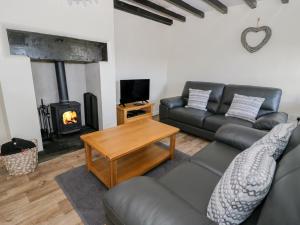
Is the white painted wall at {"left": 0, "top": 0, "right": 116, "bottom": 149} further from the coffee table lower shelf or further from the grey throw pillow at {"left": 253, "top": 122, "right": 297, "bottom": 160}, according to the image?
the grey throw pillow at {"left": 253, "top": 122, "right": 297, "bottom": 160}

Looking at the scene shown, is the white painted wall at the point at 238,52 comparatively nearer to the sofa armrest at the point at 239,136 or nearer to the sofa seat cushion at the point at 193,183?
the sofa armrest at the point at 239,136

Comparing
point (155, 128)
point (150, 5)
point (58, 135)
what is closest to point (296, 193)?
point (155, 128)

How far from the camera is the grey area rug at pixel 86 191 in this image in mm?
1486

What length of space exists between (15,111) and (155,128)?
179cm

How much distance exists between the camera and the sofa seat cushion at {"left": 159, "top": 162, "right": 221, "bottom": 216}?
1096mm

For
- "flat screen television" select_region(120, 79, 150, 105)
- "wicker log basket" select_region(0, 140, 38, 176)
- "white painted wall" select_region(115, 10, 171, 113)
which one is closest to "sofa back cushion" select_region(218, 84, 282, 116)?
"flat screen television" select_region(120, 79, 150, 105)

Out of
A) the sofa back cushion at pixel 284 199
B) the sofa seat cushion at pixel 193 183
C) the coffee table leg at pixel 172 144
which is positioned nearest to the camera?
the sofa back cushion at pixel 284 199

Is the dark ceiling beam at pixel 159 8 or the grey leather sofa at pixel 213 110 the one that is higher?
the dark ceiling beam at pixel 159 8

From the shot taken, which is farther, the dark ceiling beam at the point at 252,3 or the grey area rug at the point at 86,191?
the dark ceiling beam at the point at 252,3

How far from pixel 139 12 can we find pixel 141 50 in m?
0.76

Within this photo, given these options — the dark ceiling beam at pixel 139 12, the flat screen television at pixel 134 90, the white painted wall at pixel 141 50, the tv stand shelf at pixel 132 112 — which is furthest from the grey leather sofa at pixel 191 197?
the dark ceiling beam at pixel 139 12

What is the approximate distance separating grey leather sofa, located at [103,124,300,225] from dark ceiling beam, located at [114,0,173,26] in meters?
2.95

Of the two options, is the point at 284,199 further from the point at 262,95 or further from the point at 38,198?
the point at 262,95

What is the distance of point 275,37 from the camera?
9.47 ft
